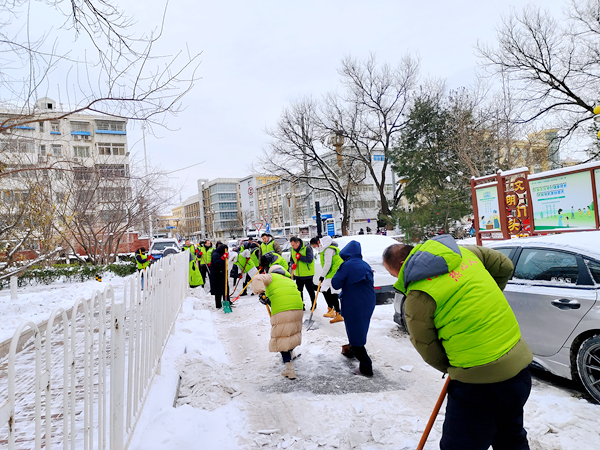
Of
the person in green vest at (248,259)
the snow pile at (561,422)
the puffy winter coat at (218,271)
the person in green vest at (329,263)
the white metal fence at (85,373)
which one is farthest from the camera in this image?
the person in green vest at (248,259)

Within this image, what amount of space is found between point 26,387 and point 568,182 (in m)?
9.46

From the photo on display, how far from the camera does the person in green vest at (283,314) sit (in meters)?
5.24

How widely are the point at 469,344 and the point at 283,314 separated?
3363mm

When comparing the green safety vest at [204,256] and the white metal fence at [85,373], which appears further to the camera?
the green safety vest at [204,256]

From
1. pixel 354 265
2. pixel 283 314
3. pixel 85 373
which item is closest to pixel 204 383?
pixel 283 314

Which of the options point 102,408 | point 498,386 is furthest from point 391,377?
point 102,408

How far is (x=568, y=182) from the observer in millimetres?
8234

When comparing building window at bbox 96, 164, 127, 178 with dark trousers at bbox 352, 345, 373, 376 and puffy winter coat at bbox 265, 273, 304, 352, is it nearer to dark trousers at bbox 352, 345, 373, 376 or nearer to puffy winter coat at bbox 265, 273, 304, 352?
puffy winter coat at bbox 265, 273, 304, 352

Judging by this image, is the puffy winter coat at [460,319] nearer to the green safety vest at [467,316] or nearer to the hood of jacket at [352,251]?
the green safety vest at [467,316]

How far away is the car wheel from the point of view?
3732 millimetres

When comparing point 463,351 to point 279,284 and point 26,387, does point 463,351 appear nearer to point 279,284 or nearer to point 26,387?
point 26,387

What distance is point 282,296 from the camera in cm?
530

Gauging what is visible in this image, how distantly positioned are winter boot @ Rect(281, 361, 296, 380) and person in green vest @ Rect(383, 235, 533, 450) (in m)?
3.13

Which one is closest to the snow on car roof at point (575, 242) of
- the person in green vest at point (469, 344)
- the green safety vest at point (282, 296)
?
the person in green vest at point (469, 344)
